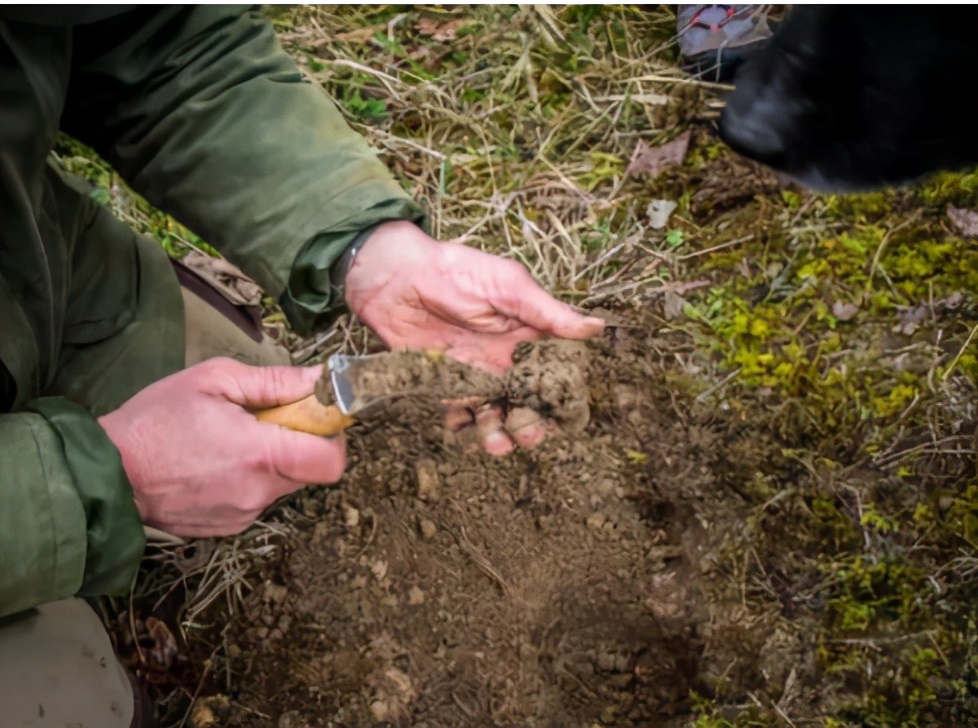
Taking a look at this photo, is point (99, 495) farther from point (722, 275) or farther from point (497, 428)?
point (722, 275)

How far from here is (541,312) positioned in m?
0.66

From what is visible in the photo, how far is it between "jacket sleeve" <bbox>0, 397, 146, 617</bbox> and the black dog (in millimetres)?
692

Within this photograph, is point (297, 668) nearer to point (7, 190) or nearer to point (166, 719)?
point (166, 719)

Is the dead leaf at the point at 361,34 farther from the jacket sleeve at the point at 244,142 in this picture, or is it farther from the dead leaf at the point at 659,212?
the dead leaf at the point at 659,212

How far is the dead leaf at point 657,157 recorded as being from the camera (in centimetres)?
79

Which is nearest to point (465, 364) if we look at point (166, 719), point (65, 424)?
point (65, 424)

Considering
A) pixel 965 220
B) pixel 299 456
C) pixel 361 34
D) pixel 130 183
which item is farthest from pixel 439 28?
pixel 965 220

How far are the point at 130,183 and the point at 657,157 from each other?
56cm

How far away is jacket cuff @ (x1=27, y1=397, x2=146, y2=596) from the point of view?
532mm

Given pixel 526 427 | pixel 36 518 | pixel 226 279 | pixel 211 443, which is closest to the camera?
pixel 36 518

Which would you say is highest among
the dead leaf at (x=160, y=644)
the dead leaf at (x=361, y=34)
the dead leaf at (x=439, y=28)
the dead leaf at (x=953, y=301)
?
the dead leaf at (x=361, y=34)

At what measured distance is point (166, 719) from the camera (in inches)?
30.2

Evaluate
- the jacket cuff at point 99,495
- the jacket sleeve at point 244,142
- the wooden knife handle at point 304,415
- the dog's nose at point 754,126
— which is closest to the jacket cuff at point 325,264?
the jacket sleeve at point 244,142

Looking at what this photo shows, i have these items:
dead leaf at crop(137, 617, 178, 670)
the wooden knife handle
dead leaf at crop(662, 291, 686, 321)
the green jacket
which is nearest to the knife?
the wooden knife handle
